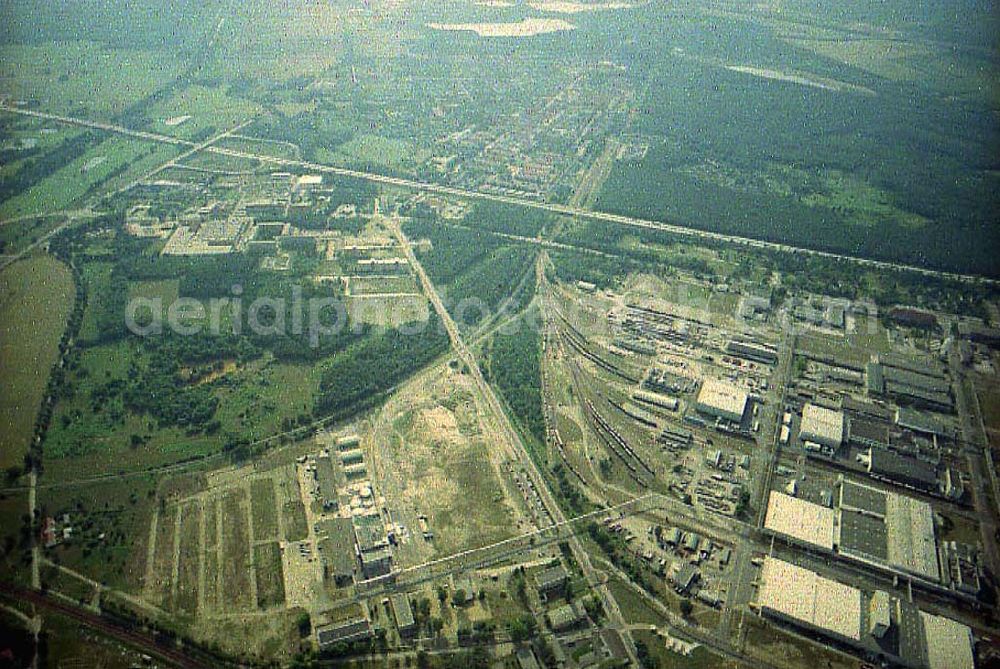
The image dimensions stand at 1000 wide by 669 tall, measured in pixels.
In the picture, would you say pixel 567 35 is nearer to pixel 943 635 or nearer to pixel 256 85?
pixel 256 85

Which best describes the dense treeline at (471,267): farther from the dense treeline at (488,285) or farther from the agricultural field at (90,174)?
the agricultural field at (90,174)

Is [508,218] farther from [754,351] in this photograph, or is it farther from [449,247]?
[754,351]

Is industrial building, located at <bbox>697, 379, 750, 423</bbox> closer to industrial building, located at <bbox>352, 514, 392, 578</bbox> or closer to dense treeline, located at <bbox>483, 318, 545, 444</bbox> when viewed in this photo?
dense treeline, located at <bbox>483, 318, 545, 444</bbox>

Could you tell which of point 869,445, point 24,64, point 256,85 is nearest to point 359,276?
point 869,445

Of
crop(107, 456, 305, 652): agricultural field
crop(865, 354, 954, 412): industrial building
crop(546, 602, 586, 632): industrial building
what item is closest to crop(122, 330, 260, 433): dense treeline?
crop(107, 456, 305, 652): agricultural field

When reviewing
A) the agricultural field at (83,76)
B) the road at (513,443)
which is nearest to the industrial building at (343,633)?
the road at (513,443)

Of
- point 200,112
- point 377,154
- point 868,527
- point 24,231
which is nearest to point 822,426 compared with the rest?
point 868,527
